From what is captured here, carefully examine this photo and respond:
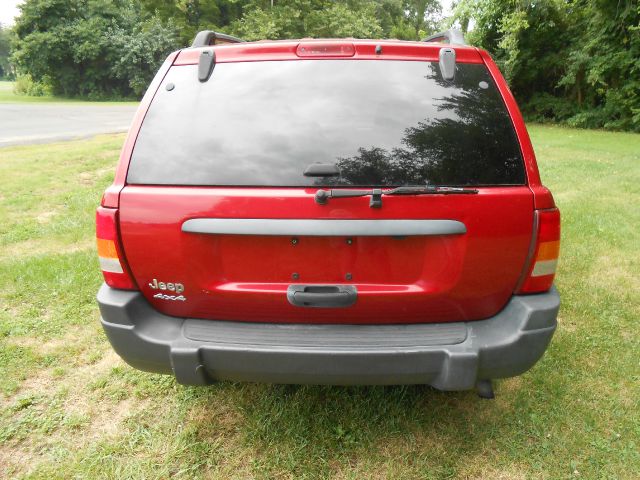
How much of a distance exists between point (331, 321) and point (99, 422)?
1523mm

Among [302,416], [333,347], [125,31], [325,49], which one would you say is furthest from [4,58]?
[333,347]

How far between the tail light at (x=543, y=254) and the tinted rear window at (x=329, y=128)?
0.74 ft

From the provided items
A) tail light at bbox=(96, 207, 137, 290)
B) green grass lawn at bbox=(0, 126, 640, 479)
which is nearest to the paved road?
green grass lawn at bbox=(0, 126, 640, 479)

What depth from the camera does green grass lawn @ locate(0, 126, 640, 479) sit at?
2203 mm

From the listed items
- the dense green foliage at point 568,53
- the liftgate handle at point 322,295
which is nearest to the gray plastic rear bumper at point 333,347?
the liftgate handle at point 322,295

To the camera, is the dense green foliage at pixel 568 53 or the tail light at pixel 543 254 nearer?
the tail light at pixel 543 254

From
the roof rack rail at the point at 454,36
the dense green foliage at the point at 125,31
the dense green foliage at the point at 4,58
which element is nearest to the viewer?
the roof rack rail at the point at 454,36

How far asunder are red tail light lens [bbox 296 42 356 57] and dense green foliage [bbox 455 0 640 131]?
1739cm

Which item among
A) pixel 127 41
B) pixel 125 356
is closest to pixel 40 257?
pixel 125 356

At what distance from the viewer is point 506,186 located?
192 cm

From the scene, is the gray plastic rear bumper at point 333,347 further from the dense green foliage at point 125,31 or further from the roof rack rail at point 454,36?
the dense green foliage at point 125,31

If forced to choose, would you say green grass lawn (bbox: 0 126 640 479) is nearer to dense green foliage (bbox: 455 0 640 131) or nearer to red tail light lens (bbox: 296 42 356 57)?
red tail light lens (bbox: 296 42 356 57)

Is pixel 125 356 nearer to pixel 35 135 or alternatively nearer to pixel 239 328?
pixel 239 328

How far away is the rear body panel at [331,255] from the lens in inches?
Answer: 73.1
